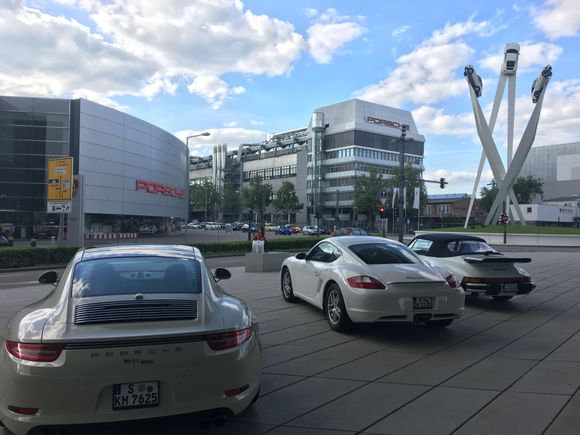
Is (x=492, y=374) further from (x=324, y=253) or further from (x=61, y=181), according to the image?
(x=61, y=181)

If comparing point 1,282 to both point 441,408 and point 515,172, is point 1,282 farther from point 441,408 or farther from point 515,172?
point 515,172

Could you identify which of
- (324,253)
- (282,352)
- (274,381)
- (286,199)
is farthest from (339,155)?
(274,381)

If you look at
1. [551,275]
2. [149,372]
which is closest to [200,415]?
[149,372]

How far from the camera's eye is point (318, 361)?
586 cm

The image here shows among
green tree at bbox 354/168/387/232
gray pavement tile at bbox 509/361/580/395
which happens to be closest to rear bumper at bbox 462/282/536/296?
gray pavement tile at bbox 509/361/580/395

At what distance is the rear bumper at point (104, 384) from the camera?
10.2 ft

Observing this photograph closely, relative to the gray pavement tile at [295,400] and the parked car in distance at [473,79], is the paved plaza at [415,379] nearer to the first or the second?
the gray pavement tile at [295,400]

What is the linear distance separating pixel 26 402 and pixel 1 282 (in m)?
15.8

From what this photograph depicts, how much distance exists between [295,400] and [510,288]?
6.40 metres

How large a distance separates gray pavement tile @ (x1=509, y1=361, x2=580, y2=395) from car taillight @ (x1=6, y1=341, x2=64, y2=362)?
4.26 metres

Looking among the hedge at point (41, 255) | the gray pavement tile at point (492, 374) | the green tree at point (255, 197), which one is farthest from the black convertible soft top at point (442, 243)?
the green tree at point (255, 197)

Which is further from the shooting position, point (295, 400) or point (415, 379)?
point (415, 379)

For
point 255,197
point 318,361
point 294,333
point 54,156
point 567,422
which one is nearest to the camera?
point 567,422

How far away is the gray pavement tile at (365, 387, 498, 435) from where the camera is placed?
3.90 meters
